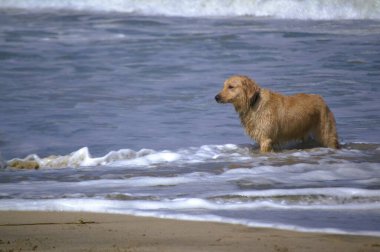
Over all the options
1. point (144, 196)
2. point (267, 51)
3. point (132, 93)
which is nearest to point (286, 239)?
point (144, 196)

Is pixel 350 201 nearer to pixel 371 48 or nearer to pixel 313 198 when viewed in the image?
pixel 313 198

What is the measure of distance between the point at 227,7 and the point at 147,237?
17.7 metres

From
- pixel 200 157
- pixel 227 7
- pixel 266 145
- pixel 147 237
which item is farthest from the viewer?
pixel 227 7

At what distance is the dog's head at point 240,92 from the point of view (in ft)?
28.5

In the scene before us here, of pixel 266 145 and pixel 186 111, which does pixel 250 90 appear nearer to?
pixel 266 145

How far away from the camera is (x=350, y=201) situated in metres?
6.21

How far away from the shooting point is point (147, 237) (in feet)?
16.8

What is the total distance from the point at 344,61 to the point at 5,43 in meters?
6.97

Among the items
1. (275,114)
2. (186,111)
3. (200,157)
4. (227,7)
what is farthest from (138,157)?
(227,7)

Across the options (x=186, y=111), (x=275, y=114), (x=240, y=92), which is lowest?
(x=186, y=111)

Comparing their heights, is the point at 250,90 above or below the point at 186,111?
above

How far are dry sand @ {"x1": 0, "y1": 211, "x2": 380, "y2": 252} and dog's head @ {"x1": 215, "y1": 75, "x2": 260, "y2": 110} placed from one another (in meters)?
3.22

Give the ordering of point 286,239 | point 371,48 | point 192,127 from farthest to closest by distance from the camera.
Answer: point 371,48
point 192,127
point 286,239

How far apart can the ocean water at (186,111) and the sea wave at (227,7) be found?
50 mm
